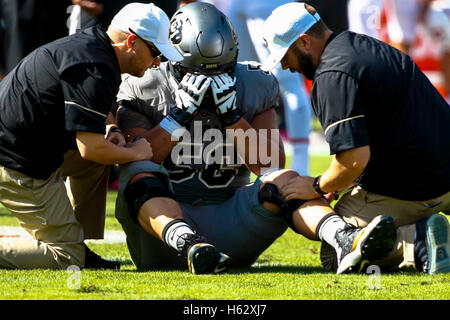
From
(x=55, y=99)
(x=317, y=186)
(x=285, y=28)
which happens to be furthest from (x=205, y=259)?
(x=285, y=28)

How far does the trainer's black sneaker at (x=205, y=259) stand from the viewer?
146 inches

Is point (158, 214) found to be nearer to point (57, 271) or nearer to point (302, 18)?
point (57, 271)

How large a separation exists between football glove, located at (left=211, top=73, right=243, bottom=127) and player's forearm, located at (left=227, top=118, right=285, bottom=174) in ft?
0.19

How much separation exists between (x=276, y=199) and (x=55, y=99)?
107cm

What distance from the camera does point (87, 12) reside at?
24.1 feet

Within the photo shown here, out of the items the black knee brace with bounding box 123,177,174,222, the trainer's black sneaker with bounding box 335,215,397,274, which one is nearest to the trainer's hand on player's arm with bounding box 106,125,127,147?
the black knee brace with bounding box 123,177,174,222

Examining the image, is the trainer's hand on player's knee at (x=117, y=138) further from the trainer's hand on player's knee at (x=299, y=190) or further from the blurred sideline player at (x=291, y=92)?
the blurred sideline player at (x=291, y=92)

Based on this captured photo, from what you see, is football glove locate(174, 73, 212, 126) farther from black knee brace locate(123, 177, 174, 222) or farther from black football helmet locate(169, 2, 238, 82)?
black knee brace locate(123, 177, 174, 222)

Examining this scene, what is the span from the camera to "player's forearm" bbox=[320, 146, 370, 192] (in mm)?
3787

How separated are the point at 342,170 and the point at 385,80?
44 centimetres

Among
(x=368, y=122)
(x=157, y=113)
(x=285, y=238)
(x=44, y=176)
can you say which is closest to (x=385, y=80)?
(x=368, y=122)

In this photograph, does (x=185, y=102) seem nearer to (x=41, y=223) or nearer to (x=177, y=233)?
(x=177, y=233)

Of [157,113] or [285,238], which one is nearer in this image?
[157,113]

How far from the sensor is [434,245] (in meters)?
3.89
